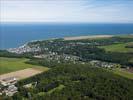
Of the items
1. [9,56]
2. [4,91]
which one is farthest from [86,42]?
[4,91]

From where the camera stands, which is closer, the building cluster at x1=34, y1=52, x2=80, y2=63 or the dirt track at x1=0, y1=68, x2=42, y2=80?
the dirt track at x1=0, y1=68, x2=42, y2=80

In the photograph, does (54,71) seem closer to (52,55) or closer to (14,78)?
(14,78)

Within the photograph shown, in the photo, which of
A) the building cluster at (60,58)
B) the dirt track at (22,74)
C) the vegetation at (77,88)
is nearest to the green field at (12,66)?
the dirt track at (22,74)

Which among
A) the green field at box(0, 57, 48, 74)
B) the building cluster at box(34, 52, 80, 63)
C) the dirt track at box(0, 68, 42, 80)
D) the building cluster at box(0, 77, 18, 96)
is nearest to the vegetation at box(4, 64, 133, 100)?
the building cluster at box(0, 77, 18, 96)

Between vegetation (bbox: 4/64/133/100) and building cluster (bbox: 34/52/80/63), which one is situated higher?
vegetation (bbox: 4/64/133/100)

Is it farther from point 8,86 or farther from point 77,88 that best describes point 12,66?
point 77,88

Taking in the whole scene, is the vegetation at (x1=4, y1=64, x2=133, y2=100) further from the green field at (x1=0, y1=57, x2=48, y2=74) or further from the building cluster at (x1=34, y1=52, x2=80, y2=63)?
the building cluster at (x1=34, y1=52, x2=80, y2=63)

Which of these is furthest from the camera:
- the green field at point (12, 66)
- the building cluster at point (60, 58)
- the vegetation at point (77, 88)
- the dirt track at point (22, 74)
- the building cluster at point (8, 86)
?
the building cluster at point (60, 58)

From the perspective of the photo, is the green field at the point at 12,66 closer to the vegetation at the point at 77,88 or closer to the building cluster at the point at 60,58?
the vegetation at the point at 77,88

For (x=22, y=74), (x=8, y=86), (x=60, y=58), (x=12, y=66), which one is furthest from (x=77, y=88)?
(x=60, y=58)
